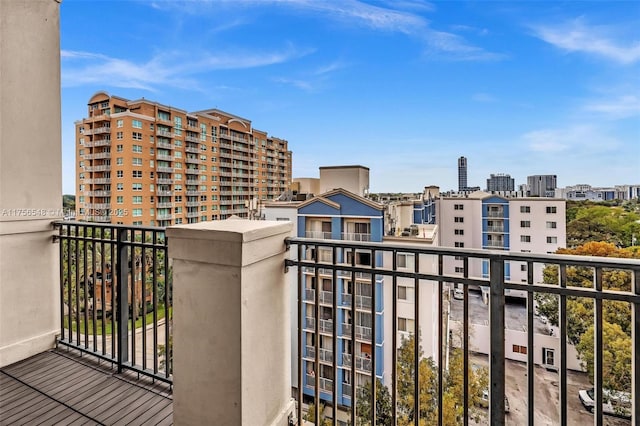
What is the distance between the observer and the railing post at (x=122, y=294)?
2.02 m

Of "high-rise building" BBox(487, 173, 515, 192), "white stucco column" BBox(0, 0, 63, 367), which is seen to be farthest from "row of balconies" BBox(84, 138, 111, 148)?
"high-rise building" BBox(487, 173, 515, 192)

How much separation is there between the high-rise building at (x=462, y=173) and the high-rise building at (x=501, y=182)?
1409mm

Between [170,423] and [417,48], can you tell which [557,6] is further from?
[170,423]

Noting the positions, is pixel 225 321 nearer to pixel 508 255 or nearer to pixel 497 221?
pixel 508 255

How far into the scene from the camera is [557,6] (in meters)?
8.90

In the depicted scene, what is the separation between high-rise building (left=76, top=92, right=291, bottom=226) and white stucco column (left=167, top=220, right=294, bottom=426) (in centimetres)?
1271

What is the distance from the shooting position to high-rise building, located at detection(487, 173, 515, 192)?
14.9 meters

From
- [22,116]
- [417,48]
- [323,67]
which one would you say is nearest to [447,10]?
[417,48]

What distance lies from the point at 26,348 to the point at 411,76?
17498 millimetres

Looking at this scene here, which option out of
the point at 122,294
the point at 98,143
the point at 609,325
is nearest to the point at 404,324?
the point at 609,325

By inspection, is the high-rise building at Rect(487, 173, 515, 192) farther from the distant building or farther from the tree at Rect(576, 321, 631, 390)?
the tree at Rect(576, 321, 631, 390)

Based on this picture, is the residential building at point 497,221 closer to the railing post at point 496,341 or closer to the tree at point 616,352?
the tree at point 616,352

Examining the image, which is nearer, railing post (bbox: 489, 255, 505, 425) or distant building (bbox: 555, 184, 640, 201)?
railing post (bbox: 489, 255, 505, 425)

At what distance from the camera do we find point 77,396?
70.7 inches
